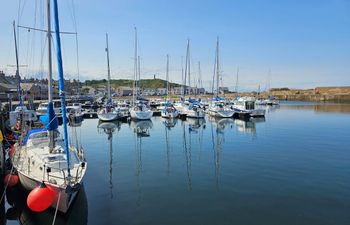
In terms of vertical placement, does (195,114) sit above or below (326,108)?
above

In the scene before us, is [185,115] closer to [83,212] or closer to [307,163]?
[307,163]

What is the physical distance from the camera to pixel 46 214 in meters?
12.5

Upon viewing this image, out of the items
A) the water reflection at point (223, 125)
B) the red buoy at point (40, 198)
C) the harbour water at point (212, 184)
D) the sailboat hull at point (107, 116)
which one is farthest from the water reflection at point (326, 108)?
the red buoy at point (40, 198)

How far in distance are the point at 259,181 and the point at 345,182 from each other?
5.58m

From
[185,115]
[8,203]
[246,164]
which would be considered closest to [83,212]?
[8,203]

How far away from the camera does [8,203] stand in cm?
1437

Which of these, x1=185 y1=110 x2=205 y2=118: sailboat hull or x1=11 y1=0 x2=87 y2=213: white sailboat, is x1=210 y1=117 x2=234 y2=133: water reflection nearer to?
x1=185 y1=110 x2=205 y2=118: sailboat hull

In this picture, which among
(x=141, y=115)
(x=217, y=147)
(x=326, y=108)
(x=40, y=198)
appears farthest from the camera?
(x=326, y=108)

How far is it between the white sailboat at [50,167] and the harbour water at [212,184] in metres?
1.33

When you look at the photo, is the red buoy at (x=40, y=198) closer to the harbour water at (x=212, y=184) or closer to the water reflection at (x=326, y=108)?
the harbour water at (x=212, y=184)

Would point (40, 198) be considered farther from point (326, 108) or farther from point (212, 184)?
point (326, 108)

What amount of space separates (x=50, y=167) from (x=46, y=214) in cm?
216

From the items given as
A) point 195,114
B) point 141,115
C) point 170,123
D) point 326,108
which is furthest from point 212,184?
point 326,108

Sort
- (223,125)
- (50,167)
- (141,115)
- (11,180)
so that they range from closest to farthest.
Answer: (50,167) < (11,180) < (223,125) < (141,115)
